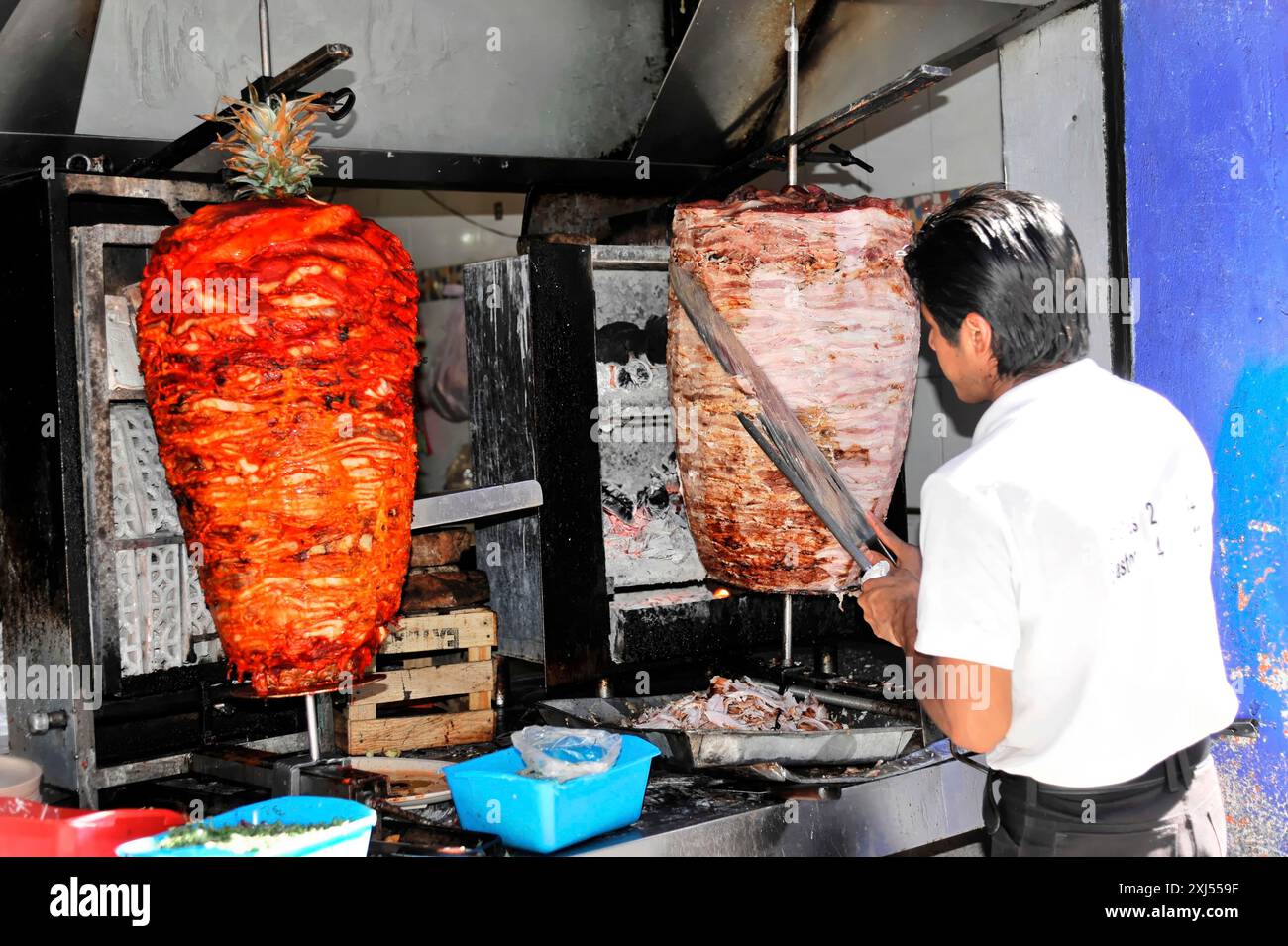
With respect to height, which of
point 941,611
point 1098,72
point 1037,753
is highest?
point 1098,72

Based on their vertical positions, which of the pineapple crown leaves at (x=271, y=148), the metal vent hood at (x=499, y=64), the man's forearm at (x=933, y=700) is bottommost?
the man's forearm at (x=933, y=700)

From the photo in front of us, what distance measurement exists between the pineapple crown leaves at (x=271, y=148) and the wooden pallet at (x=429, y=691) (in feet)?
4.79

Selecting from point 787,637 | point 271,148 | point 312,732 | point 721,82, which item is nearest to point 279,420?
point 271,148

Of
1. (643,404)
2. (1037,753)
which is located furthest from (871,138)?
(1037,753)

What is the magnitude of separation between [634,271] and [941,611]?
2423mm

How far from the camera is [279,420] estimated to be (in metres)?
2.96

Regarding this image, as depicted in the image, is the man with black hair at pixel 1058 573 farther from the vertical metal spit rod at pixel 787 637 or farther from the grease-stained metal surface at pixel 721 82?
the grease-stained metal surface at pixel 721 82

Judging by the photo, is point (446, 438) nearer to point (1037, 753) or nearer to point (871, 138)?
point (871, 138)

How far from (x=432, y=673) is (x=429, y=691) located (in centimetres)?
6

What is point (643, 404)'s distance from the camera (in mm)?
4348

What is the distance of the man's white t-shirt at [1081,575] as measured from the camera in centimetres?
222

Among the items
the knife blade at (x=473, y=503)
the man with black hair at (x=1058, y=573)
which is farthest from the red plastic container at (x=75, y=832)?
the man with black hair at (x=1058, y=573)

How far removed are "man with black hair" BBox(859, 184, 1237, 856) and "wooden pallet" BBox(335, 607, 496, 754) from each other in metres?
1.96

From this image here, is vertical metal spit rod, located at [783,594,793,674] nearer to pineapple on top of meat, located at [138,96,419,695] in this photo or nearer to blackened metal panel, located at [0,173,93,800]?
pineapple on top of meat, located at [138,96,419,695]
